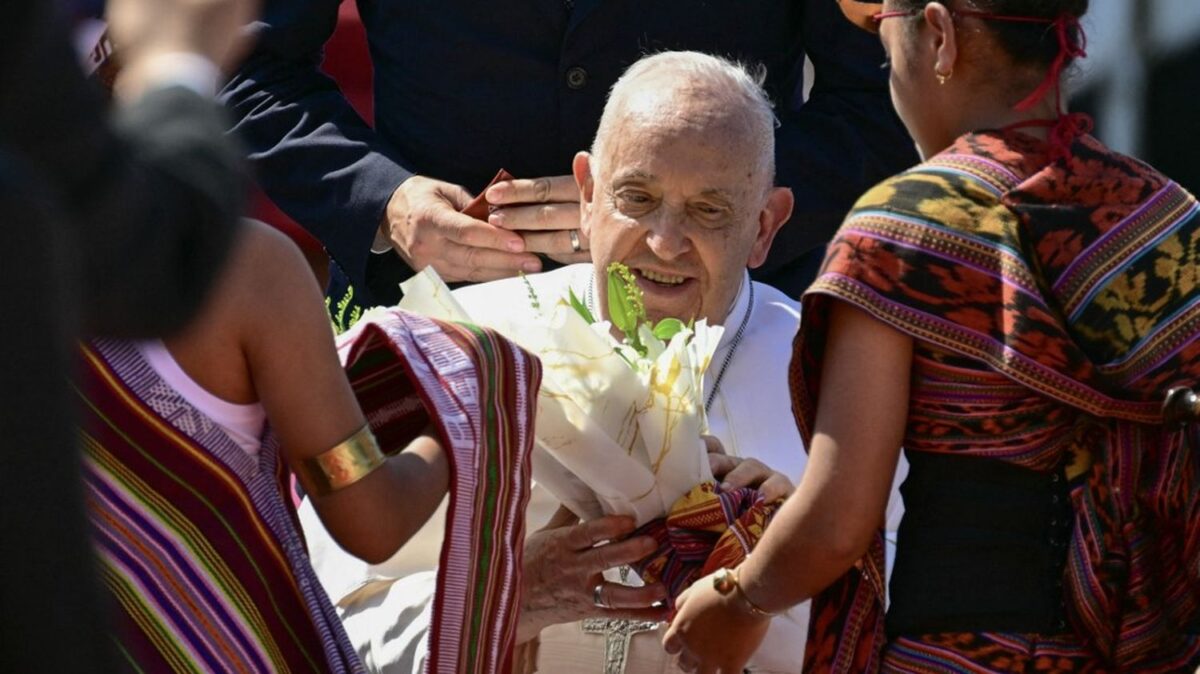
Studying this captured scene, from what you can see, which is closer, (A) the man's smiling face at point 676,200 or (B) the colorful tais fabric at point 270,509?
(B) the colorful tais fabric at point 270,509

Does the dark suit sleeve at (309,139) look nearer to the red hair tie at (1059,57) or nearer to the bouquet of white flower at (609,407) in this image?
the bouquet of white flower at (609,407)

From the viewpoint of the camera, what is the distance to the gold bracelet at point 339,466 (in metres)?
2.87

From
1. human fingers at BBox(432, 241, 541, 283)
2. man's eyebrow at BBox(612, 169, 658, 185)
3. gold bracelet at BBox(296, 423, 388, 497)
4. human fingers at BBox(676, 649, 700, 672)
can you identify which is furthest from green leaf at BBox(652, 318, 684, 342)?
gold bracelet at BBox(296, 423, 388, 497)

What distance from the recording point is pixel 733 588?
3205 mm

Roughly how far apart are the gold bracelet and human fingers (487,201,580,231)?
169 cm

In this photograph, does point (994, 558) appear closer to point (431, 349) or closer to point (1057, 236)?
point (1057, 236)

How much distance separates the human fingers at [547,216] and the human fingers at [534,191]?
14 millimetres

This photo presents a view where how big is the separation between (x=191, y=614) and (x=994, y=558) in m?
1.15

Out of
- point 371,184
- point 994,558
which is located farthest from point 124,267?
point 371,184

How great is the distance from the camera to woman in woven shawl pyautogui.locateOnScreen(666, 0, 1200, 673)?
299cm

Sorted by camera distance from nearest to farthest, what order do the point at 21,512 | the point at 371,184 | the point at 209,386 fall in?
the point at 21,512
the point at 209,386
the point at 371,184

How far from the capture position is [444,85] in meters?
4.73

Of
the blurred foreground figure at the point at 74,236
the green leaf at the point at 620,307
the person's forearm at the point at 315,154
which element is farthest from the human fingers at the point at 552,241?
the blurred foreground figure at the point at 74,236

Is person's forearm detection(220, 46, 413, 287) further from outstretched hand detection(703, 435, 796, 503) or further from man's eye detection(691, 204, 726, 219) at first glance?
outstretched hand detection(703, 435, 796, 503)
